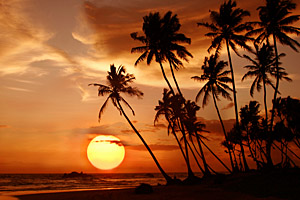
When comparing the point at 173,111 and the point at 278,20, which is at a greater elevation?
the point at 278,20

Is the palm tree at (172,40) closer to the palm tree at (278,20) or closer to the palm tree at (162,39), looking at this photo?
the palm tree at (162,39)

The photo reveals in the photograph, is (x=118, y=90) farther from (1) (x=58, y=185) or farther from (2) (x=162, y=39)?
(1) (x=58, y=185)

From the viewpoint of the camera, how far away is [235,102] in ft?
87.0

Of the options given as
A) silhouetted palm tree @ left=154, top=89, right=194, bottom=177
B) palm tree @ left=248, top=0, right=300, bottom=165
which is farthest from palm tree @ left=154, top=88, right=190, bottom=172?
palm tree @ left=248, top=0, right=300, bottom=165

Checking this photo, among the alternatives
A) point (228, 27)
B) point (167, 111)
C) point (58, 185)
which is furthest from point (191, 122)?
point (58, 185)

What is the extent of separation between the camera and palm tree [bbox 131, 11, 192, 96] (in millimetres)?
24094

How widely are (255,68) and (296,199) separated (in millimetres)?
19067

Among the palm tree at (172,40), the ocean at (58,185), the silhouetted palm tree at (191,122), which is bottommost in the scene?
the ocean at (58,185)

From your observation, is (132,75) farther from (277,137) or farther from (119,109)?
(277,137)

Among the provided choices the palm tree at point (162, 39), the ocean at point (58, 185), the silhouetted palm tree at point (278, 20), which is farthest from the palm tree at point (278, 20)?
the ocean at point (58, 185)

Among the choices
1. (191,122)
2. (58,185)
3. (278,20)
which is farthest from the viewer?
(58,185)

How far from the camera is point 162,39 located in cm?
2392

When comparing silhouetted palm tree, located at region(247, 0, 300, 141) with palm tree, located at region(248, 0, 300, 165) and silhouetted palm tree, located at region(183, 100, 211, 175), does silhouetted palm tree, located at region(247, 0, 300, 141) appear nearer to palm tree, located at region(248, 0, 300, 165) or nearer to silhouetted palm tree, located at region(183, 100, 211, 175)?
palm tree, located at region(248, 0, 300, 165)

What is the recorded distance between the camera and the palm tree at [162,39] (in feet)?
79.0
